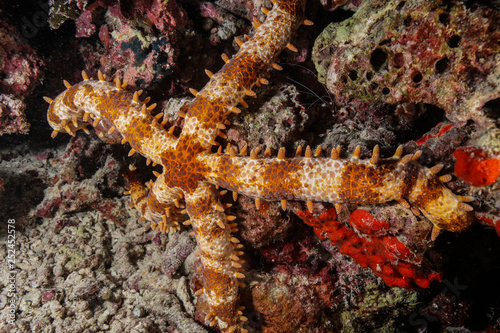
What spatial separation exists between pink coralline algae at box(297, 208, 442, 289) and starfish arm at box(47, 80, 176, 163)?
7.85 ft

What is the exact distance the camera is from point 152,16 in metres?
4.31

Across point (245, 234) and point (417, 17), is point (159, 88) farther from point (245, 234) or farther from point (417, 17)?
point (417, 17)

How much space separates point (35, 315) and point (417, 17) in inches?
290

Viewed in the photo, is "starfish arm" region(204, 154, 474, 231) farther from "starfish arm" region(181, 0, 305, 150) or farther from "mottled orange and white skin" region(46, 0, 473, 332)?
"starfish arm" region(181, 0, 305, 150)

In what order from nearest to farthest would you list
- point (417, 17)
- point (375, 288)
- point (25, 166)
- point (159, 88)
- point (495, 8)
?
1. point (495, 8)
2. point (417, 17)
3. point (375, 288)
4. point (159, 88)
5. point (25, 166)

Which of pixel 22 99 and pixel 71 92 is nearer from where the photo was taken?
pixel 71 92

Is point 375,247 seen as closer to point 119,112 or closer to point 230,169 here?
point 230,169

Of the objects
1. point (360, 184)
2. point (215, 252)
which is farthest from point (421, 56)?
point (215, 252)

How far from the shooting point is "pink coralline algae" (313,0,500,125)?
298cm

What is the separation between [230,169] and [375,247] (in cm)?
232

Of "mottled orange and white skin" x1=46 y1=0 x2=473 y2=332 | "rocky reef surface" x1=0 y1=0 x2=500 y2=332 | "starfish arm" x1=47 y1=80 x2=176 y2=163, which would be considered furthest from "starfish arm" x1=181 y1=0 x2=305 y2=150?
"starfish arm" x1=47 y1=80 x2=176 y2=163

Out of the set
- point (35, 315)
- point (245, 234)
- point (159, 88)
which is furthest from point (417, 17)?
point (35, 315)

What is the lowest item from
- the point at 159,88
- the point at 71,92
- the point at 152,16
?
the point at 71,92

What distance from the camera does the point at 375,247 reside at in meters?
3.82
